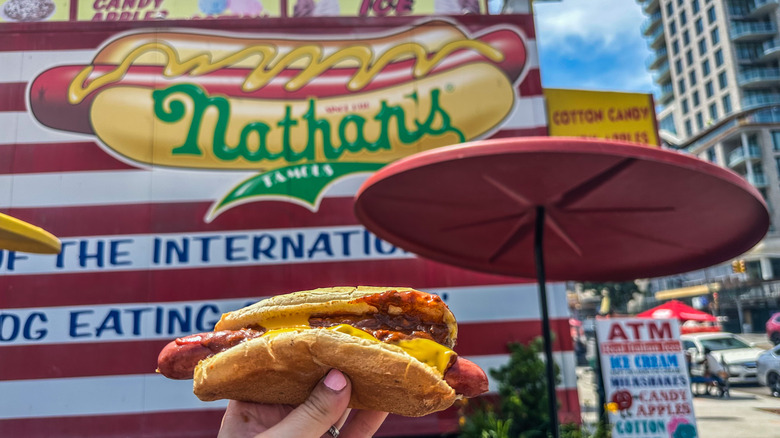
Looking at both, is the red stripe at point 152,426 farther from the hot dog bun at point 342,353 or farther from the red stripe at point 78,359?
the hot dog bun at point 342,353

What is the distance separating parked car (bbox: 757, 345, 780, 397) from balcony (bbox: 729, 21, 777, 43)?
6354 centimetres

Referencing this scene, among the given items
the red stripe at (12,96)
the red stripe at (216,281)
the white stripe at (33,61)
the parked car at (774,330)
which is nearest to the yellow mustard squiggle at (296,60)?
the white stripe at (33,61)

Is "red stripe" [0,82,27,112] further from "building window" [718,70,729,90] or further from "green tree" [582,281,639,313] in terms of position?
"building window" [718,70,729,90]

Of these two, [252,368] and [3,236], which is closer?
[252,368]

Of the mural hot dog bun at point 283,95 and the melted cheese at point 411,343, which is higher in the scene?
the mural hot dog bun at point 283,95

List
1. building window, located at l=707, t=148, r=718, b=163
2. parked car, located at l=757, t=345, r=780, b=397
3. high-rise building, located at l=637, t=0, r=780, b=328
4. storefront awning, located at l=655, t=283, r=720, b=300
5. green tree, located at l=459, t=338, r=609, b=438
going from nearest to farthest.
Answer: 1. green tree, located at l=459, t=338, r=609, b=438
2. parked car, located at l=757, t=345, r=780, b=397
3. storefront awning, located at l=655, t=283, r=720, b=300
4. high-rise building, located at l=637, t=0, r=780, b=328
5. building window, located at l=707, t=148, r=718, b=163

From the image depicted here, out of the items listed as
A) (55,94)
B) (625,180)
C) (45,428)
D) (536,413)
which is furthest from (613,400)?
(55,94)

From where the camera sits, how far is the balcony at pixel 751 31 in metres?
61.6

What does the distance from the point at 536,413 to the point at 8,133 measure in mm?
7109

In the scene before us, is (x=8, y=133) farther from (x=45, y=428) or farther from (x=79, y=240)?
(x=45, y=428)

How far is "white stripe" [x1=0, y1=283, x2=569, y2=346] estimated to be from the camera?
5852 mm

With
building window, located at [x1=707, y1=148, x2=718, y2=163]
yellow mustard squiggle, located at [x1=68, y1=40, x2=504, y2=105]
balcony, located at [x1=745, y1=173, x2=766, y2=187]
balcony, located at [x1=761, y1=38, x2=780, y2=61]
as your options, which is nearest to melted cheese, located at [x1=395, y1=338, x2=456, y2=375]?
yellow mustard squiggle, located at [x1=68, y1=40, x2=504, y2=105]

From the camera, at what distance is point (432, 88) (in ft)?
22.1

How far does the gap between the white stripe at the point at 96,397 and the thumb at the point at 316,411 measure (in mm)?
4311
